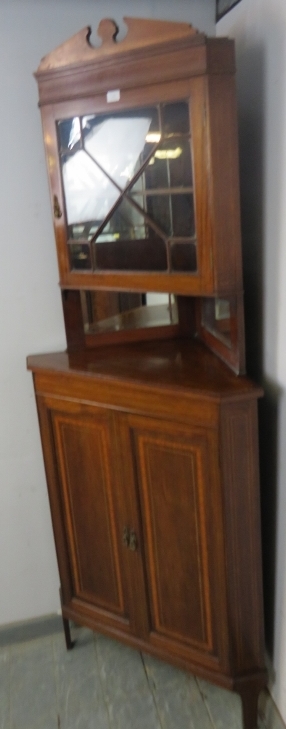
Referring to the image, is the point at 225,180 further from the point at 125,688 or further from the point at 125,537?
the point at 125,688

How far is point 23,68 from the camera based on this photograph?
151 centimetres

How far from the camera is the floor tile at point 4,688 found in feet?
5.40

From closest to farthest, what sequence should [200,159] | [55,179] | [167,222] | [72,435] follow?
1. [200,159]
2. [167,222]
3. [55,179]
4. [72,435]

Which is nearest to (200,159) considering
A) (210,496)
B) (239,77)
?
(239,77)

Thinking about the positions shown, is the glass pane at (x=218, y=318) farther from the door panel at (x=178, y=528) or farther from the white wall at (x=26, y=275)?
the white wall at (x=26, y=275)

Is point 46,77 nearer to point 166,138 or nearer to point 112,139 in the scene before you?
point 112,139

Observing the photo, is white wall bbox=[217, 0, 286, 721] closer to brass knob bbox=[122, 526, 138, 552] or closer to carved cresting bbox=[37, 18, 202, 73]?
carved cresting bbox=[37, 18, 202, 73]

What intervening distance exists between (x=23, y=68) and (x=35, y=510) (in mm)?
1312

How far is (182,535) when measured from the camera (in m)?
1.42

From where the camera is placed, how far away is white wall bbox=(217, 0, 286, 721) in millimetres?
1223

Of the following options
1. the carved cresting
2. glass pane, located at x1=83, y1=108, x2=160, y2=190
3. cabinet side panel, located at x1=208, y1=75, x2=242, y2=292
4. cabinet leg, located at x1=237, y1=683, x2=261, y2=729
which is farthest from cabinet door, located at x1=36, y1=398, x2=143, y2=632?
the carved cresting

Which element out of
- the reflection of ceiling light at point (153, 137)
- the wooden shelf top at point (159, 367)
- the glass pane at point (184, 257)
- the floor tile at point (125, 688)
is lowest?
the floor tile at point (125, 688)

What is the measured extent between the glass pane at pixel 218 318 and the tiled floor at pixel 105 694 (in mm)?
1040

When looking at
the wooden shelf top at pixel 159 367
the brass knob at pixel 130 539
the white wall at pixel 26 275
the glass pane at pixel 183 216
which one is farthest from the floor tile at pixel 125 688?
the glass pane at pixel 183 216
